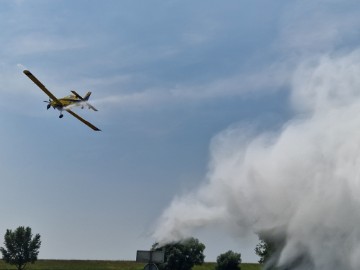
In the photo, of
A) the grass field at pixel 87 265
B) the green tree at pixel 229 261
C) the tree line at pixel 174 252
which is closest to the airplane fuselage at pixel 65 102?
the tree line at pixel 174 252

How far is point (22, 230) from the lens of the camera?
120438mm

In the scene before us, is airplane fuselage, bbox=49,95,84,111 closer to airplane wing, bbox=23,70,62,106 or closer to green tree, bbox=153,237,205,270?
airplane wing, bbox=23,70,62,106

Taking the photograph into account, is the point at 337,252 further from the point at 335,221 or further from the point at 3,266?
the point at 3,266

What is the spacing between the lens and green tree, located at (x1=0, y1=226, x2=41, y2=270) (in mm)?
118312

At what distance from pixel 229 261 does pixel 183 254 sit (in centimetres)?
786

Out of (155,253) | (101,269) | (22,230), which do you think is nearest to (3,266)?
(22,230)

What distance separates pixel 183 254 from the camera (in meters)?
86.9

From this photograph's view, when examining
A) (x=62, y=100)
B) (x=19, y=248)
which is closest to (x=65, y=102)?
(x=62, y=100)

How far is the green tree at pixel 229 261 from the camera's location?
3462 inches

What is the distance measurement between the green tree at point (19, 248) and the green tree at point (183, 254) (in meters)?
45.4

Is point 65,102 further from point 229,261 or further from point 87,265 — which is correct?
point 87,265

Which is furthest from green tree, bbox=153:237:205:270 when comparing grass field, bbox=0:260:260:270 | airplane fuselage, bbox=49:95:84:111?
airplane fuselage, bbox=49:95:84:111

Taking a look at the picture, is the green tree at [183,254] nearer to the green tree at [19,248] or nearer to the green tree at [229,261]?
the green tree at [229,261]

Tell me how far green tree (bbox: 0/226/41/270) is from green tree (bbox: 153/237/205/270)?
149 ft
